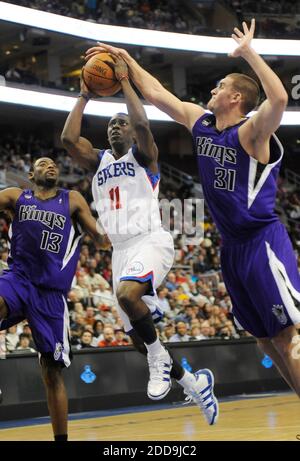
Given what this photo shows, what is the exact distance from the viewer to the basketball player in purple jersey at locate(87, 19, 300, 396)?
217 inches

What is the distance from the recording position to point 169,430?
9.45 m

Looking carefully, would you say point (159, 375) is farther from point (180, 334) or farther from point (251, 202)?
point (180, 334)

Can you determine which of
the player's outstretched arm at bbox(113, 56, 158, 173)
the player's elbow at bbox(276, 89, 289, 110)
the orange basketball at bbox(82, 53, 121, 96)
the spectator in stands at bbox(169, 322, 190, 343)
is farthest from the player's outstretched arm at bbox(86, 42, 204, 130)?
the spectator in stands at bbox(169, 322, 190, 343)

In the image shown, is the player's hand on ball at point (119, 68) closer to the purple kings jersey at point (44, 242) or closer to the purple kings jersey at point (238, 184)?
the purple kings jersey at point (238, 184)

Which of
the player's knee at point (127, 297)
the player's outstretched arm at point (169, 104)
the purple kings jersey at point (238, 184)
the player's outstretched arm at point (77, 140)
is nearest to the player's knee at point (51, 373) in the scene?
the player's knee at point (127, 297)

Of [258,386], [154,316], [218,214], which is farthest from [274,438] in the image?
[258,386]

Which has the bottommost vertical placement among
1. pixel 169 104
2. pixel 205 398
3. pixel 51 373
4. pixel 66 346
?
pixel 205 398

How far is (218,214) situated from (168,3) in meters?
25.7

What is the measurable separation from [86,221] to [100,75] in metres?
1.39

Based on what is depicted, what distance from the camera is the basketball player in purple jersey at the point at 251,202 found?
5520mm

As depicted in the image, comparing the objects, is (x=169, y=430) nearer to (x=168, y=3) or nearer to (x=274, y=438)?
(x=274, y=438)

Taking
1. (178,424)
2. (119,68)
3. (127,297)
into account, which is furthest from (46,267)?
(178,424)

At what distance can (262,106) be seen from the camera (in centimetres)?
549

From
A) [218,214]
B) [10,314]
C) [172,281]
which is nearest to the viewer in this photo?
[218,214]
